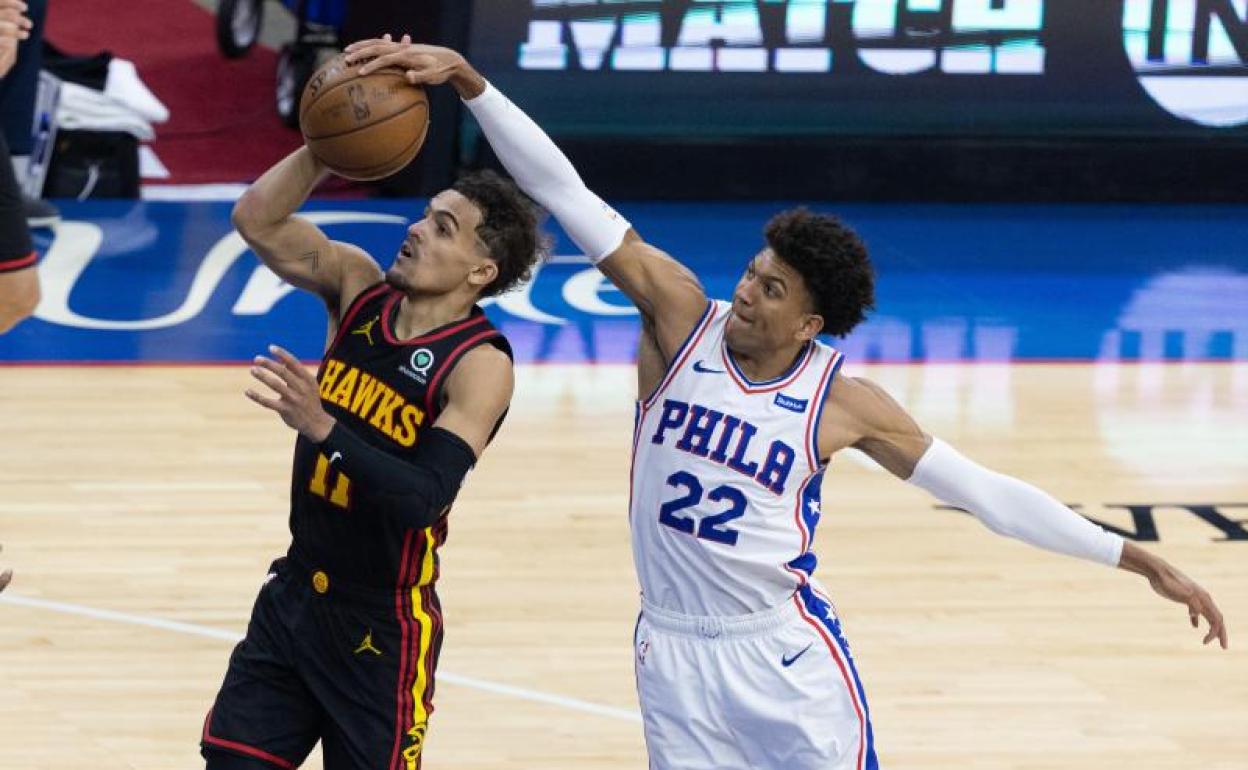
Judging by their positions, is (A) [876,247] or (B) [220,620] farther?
(A) [876,247]

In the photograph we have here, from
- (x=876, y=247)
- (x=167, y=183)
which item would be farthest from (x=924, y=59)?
(x=167, y=183)

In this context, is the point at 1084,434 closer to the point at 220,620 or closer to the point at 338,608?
the point at 220,620

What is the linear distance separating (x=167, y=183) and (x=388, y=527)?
9.84 meters

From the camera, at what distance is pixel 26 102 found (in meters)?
12.4

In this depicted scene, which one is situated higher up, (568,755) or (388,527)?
(388,527)

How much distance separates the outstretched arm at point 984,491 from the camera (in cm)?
475

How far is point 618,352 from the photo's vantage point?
426 inches

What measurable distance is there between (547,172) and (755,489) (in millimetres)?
828

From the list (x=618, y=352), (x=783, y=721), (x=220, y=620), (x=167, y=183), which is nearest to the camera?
(x=783, y=721)

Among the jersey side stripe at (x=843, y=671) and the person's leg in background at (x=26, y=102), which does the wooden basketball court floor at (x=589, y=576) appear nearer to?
the jersey side stripe at (x=843, y=671)

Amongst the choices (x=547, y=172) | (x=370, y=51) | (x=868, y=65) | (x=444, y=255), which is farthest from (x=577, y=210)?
(x=868, y=65)

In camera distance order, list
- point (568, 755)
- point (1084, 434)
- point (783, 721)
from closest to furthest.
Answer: point (783, 721) → point (568, 755) → point (1084, 434)

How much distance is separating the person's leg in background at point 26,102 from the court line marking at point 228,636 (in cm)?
509

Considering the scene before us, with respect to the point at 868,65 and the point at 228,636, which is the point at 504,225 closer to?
the point at 228,636
